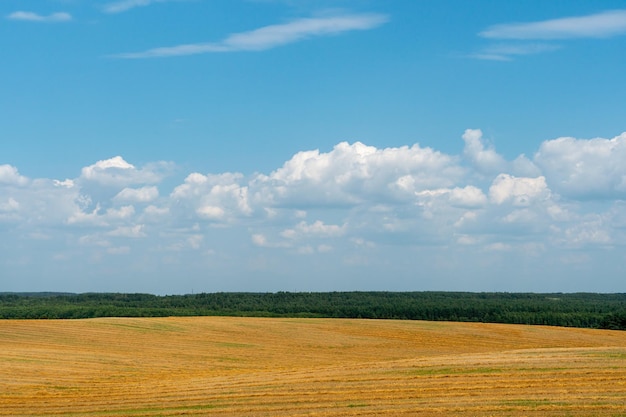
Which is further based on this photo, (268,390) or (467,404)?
(268,390)

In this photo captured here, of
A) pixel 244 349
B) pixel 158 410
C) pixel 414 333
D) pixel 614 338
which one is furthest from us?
pixel 414 333

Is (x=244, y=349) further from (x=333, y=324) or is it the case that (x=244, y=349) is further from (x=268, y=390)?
(x=268, y=390)

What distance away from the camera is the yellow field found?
26.8 meters

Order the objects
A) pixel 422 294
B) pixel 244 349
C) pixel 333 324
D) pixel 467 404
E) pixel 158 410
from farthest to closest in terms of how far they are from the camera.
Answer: pixel 422 294, pixel 333 324, pixel 244 349, pixel 158 410, pixel 467 404

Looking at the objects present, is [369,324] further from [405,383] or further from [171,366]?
[405,383]

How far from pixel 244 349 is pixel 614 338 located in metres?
35.9

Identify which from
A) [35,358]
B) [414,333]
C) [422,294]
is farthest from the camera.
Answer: [422,294]

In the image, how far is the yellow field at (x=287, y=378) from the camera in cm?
2677

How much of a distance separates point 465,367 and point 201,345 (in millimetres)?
35213

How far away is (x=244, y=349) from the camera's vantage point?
64188mm

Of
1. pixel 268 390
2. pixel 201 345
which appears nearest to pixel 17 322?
pixel 201 345

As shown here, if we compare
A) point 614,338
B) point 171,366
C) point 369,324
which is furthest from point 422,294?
point 171,366

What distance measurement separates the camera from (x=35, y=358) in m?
49.2

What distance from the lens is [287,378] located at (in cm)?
3641
